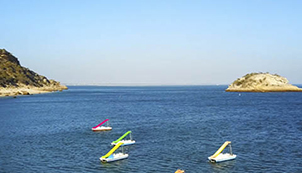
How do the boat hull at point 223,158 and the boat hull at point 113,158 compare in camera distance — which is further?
the boat hull at point 113,158

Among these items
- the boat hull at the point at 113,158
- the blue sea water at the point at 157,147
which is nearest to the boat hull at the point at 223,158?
the blue sea water at the point at 157,147

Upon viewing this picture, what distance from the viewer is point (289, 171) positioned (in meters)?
35.8

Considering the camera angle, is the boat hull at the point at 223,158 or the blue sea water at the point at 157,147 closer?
→ the blue sea water at the point at 157,147

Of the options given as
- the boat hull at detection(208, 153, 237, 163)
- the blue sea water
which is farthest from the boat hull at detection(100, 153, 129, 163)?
the boat hull at detection(208, 153, 237, 163)

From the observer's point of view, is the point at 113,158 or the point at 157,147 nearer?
the point at 113,158

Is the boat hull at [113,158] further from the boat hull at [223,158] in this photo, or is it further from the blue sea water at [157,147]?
the boat hull at [223,158]

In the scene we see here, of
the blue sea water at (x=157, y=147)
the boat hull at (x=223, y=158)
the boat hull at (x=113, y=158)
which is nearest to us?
the blue sea water at (x=157, y=147)

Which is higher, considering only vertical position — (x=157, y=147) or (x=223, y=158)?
(x=223, y=158)

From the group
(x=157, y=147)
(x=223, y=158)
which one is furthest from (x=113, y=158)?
(x=223, y=158)

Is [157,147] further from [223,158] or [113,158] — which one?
[223,158]

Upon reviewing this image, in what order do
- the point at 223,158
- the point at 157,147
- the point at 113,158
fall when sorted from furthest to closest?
the point at 157,147
the point at 113,158
the point at 223,158

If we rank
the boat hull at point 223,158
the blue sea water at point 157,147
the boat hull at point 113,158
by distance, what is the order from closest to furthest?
the blue sea water at point 157,147 → the boat hull at point 223,158 → the boat hull at point 113,158

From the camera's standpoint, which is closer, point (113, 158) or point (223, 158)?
point (223, 158)

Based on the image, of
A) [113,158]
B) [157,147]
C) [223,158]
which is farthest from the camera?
[157,147]
